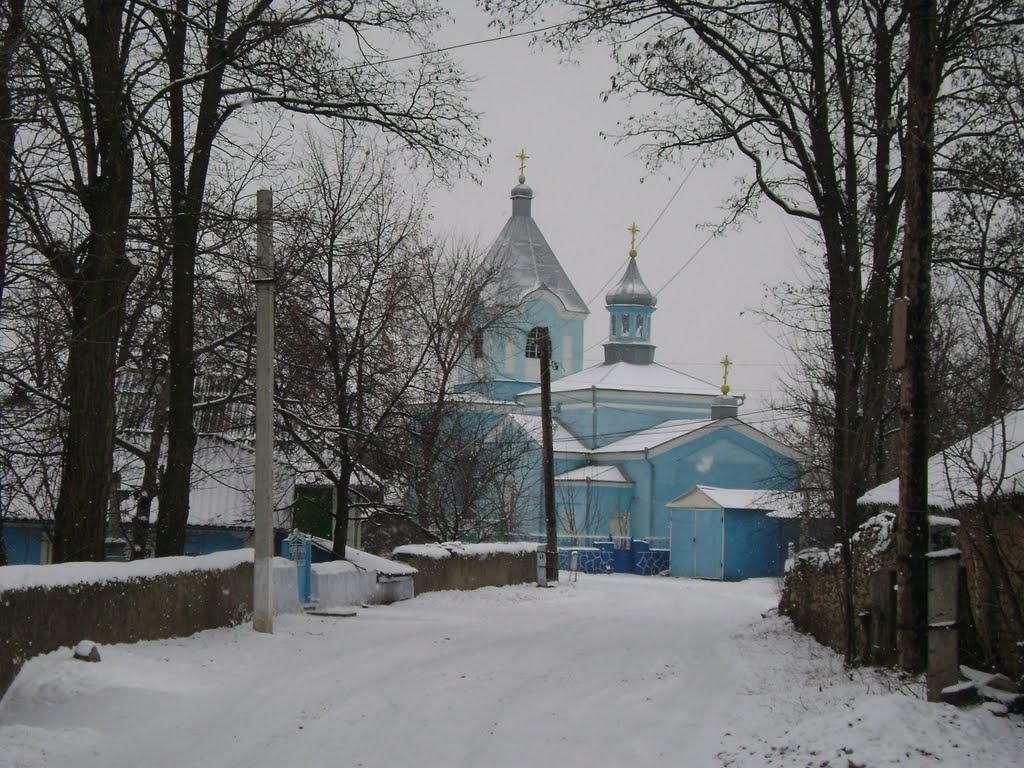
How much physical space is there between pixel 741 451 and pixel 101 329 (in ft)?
141

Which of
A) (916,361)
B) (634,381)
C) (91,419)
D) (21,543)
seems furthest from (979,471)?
(634,381)

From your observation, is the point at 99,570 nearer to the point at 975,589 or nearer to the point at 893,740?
the point at 893,740

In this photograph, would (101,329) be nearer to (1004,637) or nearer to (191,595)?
(191,595)

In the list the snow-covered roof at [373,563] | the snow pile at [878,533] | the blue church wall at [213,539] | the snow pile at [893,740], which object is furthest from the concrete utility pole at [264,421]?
the blue church wall at [213,539]

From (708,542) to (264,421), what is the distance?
1276 inches

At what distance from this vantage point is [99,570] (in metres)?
12.8

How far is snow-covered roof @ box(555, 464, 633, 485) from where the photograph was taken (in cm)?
5453

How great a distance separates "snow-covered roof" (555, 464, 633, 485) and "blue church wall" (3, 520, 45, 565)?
94.3ft

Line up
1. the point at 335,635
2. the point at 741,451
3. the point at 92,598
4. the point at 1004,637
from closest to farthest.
Result: the point at 1004,637
the point at 92,598
the point at 335,635
the point at 741,451

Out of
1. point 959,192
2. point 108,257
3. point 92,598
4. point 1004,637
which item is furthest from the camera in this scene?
point 959,192

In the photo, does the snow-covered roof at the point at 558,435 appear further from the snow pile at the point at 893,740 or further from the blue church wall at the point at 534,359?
the snow pile at the point at 893,740

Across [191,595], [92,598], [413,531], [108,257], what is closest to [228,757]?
[92,598]

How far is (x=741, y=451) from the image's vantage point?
5506 centimetres

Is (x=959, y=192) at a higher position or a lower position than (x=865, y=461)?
higher
